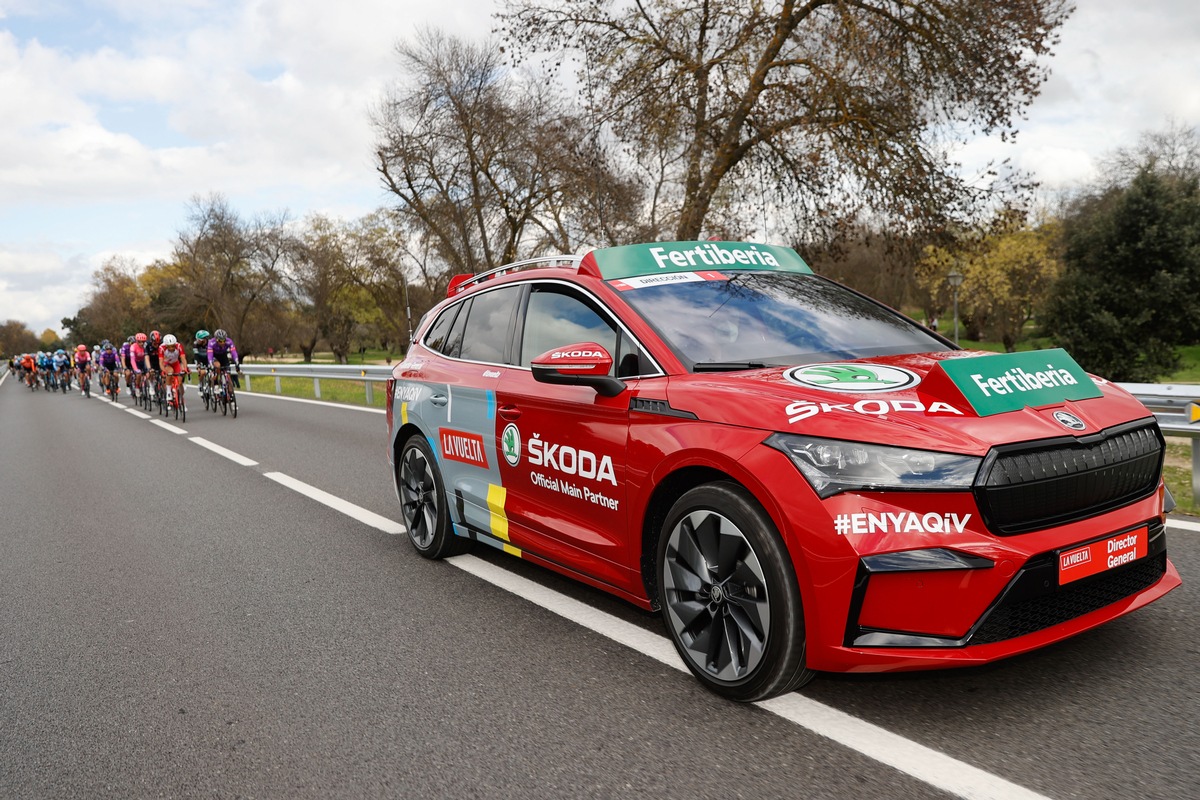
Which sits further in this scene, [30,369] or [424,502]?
[30,369]

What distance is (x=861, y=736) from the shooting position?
2.95 m

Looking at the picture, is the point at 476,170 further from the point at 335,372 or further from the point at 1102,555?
the point at 1102,555

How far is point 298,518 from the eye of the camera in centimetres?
721

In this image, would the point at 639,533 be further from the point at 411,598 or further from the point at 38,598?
the point at 38,598

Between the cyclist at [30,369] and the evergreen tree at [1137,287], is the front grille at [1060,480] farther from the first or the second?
the cyclist at [30,369]

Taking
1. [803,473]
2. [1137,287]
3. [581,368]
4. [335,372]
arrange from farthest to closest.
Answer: [1137,287], [335,372], [581,368], [803,473]

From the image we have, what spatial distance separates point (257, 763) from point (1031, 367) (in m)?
3.05

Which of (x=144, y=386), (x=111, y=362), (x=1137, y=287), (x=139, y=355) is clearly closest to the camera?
(x=139, y=355)

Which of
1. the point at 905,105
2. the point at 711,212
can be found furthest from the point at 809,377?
the point at 711,212

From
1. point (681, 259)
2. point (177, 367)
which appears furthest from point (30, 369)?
point (681, 259)

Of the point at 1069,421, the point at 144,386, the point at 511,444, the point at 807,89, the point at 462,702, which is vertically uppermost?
the point at 807,89

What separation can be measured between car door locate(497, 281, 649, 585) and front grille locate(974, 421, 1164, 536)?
1424 millimetres

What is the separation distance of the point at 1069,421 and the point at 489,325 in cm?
304

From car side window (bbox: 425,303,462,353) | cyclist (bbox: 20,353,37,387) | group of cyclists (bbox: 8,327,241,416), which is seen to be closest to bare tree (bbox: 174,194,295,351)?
cyclist (bbox: 20,353,37,387)
